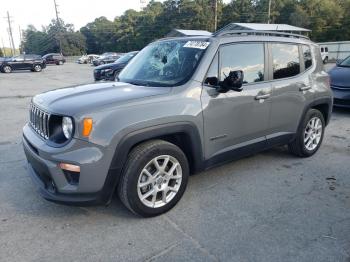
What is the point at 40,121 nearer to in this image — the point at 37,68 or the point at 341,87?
the point at 341,87

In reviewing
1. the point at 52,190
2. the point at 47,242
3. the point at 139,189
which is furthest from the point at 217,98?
the point at 47,242

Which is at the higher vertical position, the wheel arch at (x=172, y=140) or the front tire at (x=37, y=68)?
the wheel arch at (x=172, y=140)

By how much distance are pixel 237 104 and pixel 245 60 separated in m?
0.59

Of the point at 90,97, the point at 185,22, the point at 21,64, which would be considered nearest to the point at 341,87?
the point at 90,97

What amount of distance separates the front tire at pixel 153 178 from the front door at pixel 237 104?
447 mm

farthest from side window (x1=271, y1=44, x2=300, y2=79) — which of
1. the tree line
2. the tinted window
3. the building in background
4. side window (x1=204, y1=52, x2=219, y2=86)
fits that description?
the tree line

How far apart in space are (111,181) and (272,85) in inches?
96.8

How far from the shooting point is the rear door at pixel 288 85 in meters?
4.35

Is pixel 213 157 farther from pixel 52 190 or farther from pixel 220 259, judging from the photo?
pixel 52 190

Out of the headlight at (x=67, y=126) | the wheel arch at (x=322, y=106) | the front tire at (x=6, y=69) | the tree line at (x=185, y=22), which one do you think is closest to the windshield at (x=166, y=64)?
the headlight at (x=67, y=126)

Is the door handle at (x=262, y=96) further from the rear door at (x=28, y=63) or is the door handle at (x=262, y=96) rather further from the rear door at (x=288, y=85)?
the rear door at (x=28, y=63)

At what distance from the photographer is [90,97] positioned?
128 inches

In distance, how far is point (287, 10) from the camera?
5928 centimetres

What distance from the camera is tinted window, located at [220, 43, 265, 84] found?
3805 mm
